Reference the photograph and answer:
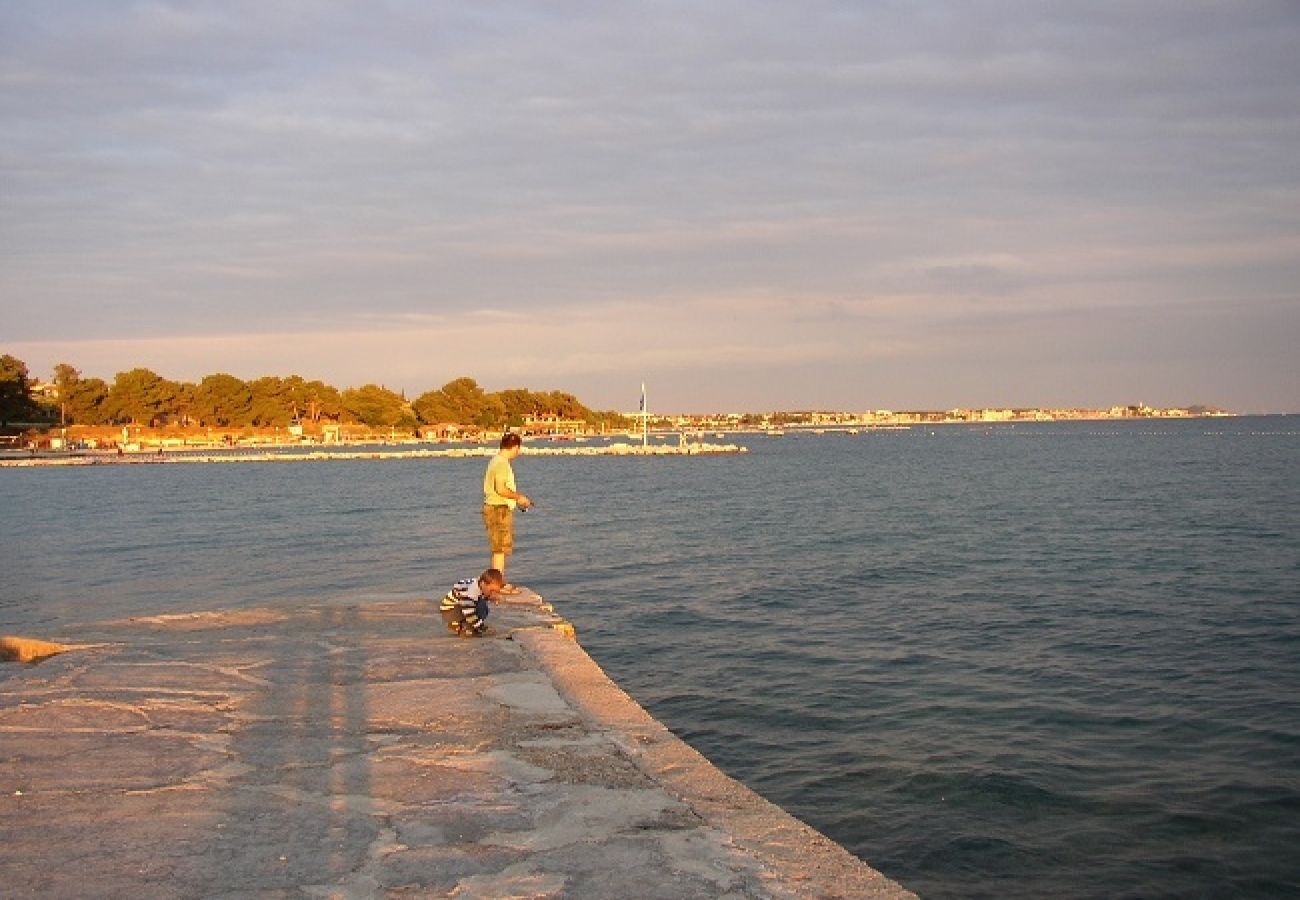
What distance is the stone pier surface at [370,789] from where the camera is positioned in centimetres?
431

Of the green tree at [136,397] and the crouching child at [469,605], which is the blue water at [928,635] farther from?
the green tree at [136,397]

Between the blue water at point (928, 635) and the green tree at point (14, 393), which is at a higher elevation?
the green tree at point (14, 393)

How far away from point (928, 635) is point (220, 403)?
17883 cm

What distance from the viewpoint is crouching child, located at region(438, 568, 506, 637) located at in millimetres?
9305

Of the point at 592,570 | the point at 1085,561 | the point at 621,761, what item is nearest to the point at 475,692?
the point at 621,761

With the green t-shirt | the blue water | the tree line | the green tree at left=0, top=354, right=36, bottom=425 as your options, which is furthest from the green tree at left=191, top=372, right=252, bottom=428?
the green t-shirt

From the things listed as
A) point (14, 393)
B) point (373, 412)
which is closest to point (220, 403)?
point (373, 412)

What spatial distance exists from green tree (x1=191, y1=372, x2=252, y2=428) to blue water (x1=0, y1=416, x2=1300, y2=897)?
141610 millimetres

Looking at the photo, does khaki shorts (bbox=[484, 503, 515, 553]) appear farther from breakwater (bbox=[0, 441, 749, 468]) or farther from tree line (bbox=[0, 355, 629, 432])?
tree line (bbox=[0, 355, 629, 432])

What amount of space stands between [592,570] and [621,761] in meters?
17.7

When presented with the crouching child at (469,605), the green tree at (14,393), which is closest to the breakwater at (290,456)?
the green tree at (14,393)

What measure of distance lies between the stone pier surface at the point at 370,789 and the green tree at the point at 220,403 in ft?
595

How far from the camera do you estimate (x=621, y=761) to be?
5.90m

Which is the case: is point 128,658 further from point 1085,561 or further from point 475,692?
point 1085,561
